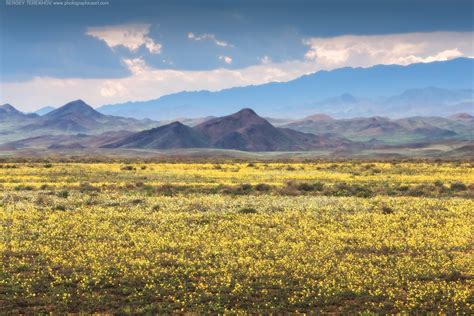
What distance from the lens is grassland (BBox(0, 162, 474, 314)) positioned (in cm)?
1800

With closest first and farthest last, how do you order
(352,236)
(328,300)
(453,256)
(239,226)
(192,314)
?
(192,314) < (328,300) < (453,256) < (352,236) < (239,226)

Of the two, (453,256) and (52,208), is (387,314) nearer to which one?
(453,256)

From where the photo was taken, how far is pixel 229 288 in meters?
19.2

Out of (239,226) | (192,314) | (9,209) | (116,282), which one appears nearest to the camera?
(192,314)

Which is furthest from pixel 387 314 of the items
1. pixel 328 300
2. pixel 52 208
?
pixel 52 208

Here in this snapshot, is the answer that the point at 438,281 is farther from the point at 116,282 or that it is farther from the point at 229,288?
the point at 116,282

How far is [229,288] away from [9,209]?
21.5 meters

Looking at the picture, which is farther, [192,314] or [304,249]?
[304,249]

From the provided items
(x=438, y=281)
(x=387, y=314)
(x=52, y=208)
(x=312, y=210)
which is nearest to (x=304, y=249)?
(x=438, y=281)

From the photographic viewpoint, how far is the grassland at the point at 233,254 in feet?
59.1

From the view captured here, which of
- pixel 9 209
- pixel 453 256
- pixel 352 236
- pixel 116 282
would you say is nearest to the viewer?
pixel 116 282

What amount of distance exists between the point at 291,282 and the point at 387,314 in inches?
159

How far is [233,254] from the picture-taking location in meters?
23.7

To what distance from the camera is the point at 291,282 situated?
781 inches
